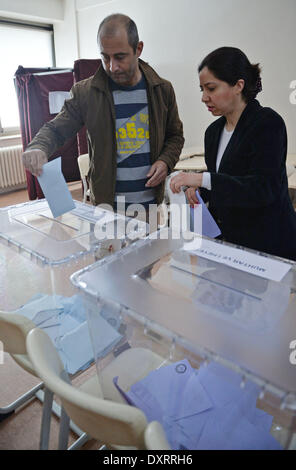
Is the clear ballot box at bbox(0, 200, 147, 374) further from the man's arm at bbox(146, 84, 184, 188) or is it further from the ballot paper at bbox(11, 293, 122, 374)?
the man's arm at bbox(146, 84, 184, 188)

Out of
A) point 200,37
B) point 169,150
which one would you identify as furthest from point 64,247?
point 200,37

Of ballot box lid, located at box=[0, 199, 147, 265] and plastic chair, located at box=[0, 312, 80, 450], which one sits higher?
ballot box lid, located at box=[0, 199, 147, 265]

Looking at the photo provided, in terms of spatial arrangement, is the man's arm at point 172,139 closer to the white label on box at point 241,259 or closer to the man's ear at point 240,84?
the man's ear at point 240,84

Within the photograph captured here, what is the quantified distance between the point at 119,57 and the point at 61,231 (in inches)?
28.1

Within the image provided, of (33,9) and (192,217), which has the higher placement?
(33,9)

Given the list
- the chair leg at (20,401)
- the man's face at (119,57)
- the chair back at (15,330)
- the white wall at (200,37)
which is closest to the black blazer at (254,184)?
the man's face at (119,57)

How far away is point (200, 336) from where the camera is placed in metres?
0.67

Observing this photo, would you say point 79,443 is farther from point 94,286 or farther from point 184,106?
point 184,106

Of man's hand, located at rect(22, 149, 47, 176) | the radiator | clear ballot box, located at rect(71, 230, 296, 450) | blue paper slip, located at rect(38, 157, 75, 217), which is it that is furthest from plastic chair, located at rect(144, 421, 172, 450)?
the radiator

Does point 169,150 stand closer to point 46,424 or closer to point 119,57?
point 119,57

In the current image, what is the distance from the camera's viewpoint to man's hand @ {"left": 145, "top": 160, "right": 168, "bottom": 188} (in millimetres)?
1515

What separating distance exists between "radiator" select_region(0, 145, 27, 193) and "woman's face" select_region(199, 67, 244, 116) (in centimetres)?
419

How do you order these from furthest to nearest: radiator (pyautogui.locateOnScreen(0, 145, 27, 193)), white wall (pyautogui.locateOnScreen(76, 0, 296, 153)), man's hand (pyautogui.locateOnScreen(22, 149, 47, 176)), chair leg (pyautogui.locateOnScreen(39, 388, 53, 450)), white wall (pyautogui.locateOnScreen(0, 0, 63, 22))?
radiator (pyautogui.locateOnScreen(0, 145, 27, 193))
white wall (pyautogui.locateOnScreen(0, 0, 63, 22))
white wall (pyautogui.locateOnScreen(76, 0, 296, 153))
man's hand (pyautogui.locateOnScreen(22, 149, 47, 176))
chair leg (pyautogui.locateOnScreen(39, 388, 53, 450))
